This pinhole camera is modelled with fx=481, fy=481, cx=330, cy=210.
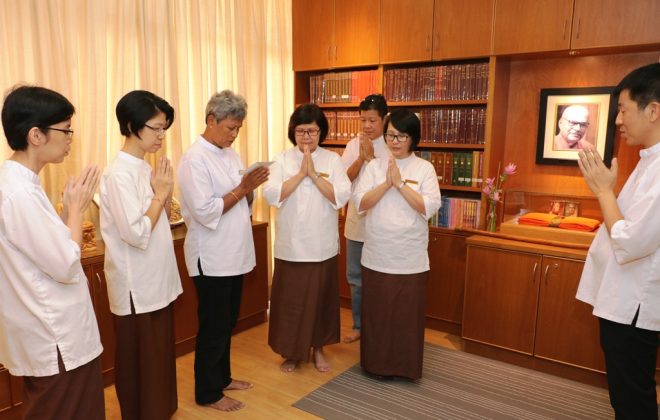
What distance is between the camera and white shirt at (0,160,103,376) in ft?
4.77

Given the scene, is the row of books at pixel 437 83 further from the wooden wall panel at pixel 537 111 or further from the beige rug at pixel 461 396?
the beige rug at pixel 461 396

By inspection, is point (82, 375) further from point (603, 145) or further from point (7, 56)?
point (603, 145)

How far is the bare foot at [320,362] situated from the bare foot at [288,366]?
135mm

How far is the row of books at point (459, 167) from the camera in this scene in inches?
139

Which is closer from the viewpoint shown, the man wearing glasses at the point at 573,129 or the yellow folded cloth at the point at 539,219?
the yellow folded cloth at the point at 539,219

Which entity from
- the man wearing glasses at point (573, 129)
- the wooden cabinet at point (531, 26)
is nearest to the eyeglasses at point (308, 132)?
the wooden cabinet at point (531, 26)

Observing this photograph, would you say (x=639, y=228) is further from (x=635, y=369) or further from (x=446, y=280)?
(x=446, y=280)

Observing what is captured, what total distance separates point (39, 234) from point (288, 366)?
196cm

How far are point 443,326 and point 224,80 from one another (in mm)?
2598

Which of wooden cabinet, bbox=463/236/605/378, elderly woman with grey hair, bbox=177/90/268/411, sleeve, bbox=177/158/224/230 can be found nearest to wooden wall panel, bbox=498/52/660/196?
wooden cabinet, bbox=463/236/605/378

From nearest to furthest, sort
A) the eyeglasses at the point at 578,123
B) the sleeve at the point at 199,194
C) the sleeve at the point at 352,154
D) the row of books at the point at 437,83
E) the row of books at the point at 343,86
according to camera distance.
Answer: the sleeve at the point at 199,194 → the eyeglasses at the point at 578,123 → the row of books at the point at 437,83 → the sleeve at the point at 352,154 → the row of books at the point at 343,86

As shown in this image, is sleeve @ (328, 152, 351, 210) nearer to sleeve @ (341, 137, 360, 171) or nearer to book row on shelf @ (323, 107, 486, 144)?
sleeve @ (341, 137, 360, 171)

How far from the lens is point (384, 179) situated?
282 centimetres

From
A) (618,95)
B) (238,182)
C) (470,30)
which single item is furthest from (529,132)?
(238,182)
